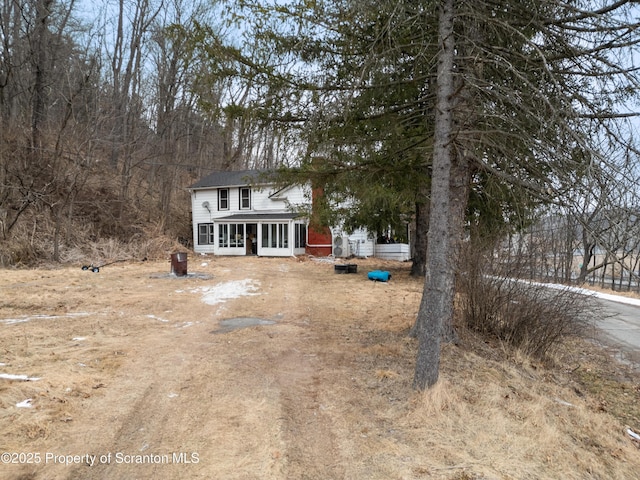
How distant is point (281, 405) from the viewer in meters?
3.88

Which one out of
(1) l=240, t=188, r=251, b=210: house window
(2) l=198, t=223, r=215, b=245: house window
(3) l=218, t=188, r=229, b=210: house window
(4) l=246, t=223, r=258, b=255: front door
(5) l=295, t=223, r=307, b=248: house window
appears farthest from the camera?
(3) l=218, t=188, r=229, b=210: house window

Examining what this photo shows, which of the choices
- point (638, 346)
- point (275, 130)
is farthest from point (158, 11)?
point (638, 346)

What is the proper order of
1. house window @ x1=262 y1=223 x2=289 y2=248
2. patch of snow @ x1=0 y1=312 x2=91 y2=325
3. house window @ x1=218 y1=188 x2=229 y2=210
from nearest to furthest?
1. patch of snow @ x1=0 y1=312 x2=91 y2=325
2. house window @ x1=262 y1=223 x2=289 y2=248
3. house window @ x1=218 y1=188 x2=229 y2=210

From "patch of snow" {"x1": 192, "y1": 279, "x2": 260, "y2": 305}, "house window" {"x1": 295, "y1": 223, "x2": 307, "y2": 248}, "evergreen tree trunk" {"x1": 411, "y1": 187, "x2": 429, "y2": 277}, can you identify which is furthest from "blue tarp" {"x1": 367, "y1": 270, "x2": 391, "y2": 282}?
"house window" {"x1": 295, "y1": 223, "x2": 307, "y2": 248}

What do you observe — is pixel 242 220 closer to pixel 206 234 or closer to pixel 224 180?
pixel 206 234

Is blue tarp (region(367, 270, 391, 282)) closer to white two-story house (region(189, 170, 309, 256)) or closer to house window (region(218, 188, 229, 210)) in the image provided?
white two-story house (region(189, 170, 309, 256))

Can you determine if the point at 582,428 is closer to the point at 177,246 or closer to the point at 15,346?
the point at 15,346

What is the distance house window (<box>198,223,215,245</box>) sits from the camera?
2539 centimetres

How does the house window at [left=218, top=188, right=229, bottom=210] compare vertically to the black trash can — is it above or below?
above

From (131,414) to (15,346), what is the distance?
2.87 metres

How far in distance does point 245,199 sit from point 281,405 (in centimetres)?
2220

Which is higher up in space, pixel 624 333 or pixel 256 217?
pixel 256 217

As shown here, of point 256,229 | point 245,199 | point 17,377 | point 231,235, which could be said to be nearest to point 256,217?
point 256,229

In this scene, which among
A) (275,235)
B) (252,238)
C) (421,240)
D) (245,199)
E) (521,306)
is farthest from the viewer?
(245,199)
